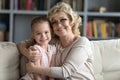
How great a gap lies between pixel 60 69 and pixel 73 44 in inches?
8.9

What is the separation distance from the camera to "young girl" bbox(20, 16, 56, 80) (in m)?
1.85

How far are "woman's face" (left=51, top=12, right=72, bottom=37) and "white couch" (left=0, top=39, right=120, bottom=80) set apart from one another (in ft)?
1.13

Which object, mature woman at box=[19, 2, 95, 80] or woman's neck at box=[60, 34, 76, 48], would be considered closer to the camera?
mature woman at box=[19, 2, 95, 80]

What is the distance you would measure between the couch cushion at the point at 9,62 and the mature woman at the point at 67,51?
0.07 metres

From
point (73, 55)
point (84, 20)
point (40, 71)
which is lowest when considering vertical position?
point (40, 71)

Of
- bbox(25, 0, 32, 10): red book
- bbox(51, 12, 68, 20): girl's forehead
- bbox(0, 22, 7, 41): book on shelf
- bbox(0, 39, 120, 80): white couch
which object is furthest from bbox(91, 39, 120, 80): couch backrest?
bbox(0, 22, 7, 41): book on shelf

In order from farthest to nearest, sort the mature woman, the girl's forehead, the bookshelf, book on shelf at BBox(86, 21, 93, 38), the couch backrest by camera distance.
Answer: book on shelf at BBox(86, 21, 93, 38), the bookshelf, the couch backrest, the girl's forehead, the mature woman

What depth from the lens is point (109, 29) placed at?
149 inches

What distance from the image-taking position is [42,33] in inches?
73.3

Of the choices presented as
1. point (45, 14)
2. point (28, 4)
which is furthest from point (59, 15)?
point (28, 4)

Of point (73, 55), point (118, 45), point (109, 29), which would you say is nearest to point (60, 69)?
point (73, 55)

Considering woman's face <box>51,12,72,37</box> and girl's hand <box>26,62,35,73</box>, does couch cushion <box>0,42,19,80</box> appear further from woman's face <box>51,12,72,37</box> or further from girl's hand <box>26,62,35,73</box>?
woman's face <box>51,12,72,37</box>

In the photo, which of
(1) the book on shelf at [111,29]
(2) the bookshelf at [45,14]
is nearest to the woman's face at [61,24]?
(2) the bookshelf at [45,14]

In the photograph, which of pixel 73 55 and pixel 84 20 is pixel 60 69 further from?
pixel 84 20
